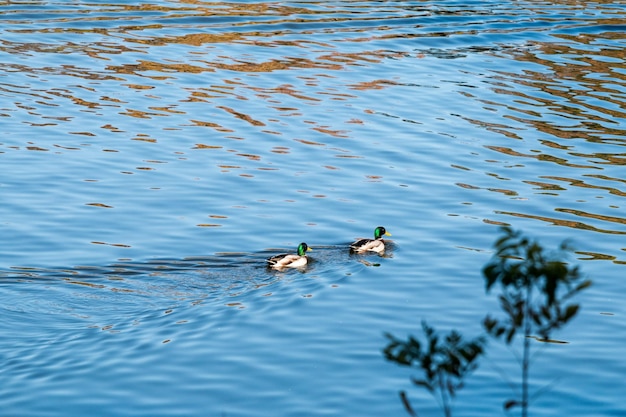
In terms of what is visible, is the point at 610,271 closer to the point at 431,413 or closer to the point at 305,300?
the point at 305,300

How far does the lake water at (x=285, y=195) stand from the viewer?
529 inches

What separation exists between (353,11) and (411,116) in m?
12.7

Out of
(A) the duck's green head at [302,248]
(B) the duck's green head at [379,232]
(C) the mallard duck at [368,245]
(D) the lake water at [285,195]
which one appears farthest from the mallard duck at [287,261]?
(B) the duck's green head at [379,232]

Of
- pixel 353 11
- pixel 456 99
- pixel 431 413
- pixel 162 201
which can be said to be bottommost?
pixel 431 413

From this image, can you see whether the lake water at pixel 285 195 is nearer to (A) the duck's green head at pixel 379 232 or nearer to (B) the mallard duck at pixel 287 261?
(B) the mallard duck at pixel 287 261

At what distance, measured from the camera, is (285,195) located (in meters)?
21.2

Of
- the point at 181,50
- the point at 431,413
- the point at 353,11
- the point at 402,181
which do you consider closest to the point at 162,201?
the point at 402,181

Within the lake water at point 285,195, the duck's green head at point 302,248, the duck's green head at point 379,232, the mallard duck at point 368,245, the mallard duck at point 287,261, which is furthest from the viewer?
the duck's green head at point 379,232

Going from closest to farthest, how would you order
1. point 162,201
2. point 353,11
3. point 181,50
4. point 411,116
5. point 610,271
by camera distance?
point 610,271 → point 162,201 → point 411,116 → point 181,50 → point 353,11

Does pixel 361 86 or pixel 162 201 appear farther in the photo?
pixel 361 86

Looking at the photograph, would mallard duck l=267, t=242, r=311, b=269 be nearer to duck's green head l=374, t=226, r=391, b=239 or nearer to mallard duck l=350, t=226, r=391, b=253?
mallard duck l=350, t=226, r=391, b=253

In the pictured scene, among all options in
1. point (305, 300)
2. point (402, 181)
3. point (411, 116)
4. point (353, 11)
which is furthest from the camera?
point (353, 11)

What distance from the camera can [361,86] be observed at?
99.2ft

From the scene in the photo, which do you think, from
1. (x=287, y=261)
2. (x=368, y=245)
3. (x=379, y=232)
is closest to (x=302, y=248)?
(x=287, y=261)
